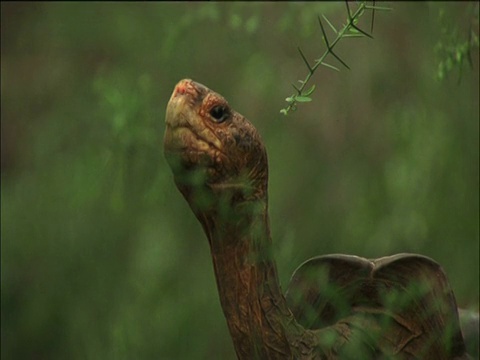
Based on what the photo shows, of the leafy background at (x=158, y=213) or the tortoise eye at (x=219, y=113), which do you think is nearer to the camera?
the leafy background at (x=158, y=213)

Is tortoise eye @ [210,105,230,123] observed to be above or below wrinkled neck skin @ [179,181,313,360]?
above

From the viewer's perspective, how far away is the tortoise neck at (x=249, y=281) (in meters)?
1.03

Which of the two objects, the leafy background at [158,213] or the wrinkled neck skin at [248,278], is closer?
the leafy background at [158,213]

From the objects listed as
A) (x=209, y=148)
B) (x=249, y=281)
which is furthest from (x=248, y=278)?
(x=209, y=148)

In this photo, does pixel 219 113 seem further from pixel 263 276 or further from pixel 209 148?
pixel 263 276

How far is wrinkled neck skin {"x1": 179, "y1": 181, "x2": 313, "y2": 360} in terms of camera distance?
1.03m

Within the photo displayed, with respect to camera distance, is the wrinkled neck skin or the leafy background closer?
the leafy background

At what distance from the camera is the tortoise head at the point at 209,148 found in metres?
0.98

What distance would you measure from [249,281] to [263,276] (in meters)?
0.01

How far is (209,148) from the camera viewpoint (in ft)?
3.24

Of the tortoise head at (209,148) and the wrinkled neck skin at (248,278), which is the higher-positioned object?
the tortoise head at (209,148)

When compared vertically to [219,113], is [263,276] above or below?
below

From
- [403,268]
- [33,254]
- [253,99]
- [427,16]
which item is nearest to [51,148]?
[33,254]

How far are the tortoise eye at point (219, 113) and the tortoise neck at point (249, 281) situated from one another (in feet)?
0.25
